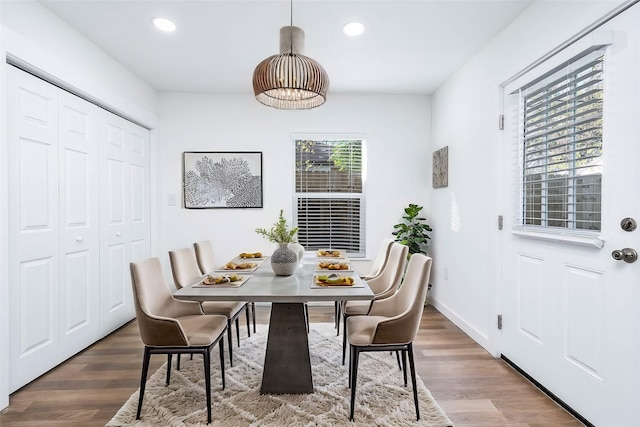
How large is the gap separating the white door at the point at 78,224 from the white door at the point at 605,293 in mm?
3435

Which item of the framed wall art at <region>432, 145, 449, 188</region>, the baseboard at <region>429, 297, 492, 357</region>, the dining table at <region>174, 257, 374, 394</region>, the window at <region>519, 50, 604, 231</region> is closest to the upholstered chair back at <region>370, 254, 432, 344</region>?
the dining table at <region>174, 257, 374, 394</region>

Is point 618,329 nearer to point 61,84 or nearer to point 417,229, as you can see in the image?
point 417,229

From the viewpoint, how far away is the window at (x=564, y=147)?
193 centimetres

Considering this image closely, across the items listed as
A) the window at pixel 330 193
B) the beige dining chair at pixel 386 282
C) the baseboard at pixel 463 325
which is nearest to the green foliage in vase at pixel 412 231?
the window at pixel 330 193

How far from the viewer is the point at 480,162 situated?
3.10 metres

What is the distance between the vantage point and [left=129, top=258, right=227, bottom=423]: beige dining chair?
75.6 inches

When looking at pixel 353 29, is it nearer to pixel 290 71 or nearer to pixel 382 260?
pixel 290 71

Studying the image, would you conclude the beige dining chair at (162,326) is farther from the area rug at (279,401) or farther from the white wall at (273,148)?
the white wall at (273,148)

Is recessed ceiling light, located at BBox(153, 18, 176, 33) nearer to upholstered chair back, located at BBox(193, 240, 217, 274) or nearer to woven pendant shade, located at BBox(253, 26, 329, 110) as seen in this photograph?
woven pendant shade, located at BBox(253, 26, 329, 110)

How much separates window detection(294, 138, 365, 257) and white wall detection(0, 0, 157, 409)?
1965 mm

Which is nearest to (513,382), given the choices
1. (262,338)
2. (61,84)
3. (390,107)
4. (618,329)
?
(618,329)

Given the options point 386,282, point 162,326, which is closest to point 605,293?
point 386,282

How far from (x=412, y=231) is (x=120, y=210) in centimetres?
318

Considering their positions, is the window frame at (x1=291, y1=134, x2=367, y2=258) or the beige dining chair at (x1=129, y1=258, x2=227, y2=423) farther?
the window frame at (x1=291, y1=134, x2=367, y2=258)
